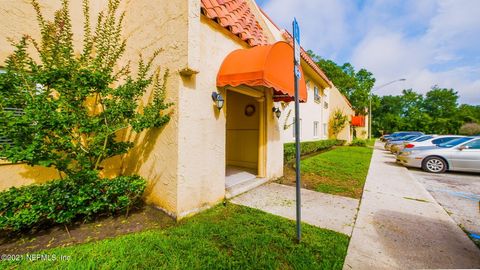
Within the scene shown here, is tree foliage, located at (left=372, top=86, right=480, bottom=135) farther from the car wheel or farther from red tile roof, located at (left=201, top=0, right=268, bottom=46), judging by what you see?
red tile roof, located at (left=201, top=0, right=268, bottom=46)

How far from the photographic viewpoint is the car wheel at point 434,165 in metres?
9.12

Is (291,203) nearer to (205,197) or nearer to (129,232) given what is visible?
(205,197)

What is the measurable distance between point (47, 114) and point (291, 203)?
5.35 m

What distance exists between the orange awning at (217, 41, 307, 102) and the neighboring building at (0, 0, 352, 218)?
2 centimetres

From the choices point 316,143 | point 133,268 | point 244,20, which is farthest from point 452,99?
point 133,268

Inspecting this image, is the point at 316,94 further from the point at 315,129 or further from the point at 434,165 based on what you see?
the point at 434,165

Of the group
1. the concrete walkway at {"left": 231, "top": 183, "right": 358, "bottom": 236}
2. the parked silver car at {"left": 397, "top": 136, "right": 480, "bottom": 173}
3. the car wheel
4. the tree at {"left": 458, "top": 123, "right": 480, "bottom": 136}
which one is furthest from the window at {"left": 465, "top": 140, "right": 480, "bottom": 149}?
the tree at {"left": 458, "top": 123, "right": 480, "bottom": 136}

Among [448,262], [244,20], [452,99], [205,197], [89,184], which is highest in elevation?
[452,99]

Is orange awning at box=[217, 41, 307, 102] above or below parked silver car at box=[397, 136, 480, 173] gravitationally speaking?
above

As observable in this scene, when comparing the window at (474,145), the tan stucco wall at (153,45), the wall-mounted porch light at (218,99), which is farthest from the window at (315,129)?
the tan stucco wall at (153,45)

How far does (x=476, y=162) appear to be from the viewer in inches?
331

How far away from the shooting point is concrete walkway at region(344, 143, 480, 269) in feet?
9.29

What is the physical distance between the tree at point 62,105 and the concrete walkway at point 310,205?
3177 millimetres

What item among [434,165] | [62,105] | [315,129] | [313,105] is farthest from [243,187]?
[315,129]
